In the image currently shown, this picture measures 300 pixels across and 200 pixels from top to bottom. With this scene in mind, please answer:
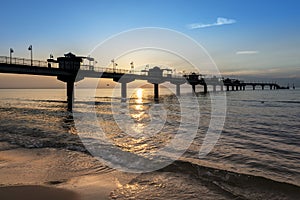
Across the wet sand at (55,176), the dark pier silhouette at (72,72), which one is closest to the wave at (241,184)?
the wet sand at (55,176)

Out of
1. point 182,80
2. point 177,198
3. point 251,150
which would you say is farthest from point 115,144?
point 182,80

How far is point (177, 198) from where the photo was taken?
6.84 m

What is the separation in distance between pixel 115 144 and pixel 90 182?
6.41 m

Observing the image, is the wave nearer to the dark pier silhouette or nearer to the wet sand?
the wet sand

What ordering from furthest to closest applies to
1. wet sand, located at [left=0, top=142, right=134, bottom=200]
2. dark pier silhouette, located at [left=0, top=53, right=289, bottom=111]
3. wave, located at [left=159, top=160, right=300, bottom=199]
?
dark pier silhouette, located at [left=0, top=53, right=289, bottom=111] < wave, located at [left=159, top=160, right=300, bottom=199] < wet sand, located at [left=0, top=142, right=134, bottom=200]

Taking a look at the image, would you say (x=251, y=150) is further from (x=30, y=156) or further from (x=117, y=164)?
(x=30, y=156)

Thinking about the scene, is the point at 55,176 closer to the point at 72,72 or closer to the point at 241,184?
the point at 241,184

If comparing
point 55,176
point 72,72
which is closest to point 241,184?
point 55,176

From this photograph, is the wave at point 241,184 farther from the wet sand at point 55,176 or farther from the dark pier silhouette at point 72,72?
the dark pier silhouette at point 72,72

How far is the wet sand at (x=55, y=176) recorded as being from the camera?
682cm

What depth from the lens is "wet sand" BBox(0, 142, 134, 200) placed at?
682cm

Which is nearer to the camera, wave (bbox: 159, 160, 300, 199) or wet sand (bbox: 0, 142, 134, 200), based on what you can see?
wet sand (bbox: 0, 142, 134, 200)

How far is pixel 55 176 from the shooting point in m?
8.34

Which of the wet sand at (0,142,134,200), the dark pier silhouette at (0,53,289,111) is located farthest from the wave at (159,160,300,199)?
the dark pier silhouette at (0,53,289,111)
